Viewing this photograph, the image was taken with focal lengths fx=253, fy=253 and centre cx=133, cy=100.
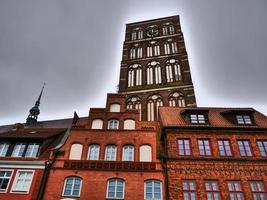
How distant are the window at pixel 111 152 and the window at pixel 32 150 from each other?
474cm

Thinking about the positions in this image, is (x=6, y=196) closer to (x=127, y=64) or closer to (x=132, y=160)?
(x=132, y=160)

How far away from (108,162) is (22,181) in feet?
17.4

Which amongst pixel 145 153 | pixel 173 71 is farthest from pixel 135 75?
pixel 145 153

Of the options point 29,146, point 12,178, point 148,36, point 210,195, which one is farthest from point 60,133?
point 148,36

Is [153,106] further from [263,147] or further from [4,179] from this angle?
[4,179]

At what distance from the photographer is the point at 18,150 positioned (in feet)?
56.3

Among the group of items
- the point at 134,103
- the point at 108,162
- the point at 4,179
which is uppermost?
the point at 134,103

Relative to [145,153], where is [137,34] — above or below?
above

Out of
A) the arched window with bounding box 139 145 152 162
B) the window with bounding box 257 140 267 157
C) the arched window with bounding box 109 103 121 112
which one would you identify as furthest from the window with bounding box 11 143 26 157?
the window with bounding box 257 140 267 157

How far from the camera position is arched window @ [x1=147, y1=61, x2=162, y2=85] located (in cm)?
3462

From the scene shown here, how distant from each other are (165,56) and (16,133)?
24.8 metres

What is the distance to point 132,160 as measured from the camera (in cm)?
1616

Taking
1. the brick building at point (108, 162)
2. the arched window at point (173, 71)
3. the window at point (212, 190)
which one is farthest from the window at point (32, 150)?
the arched window at point (173, 71)

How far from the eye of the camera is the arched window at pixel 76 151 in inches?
648
